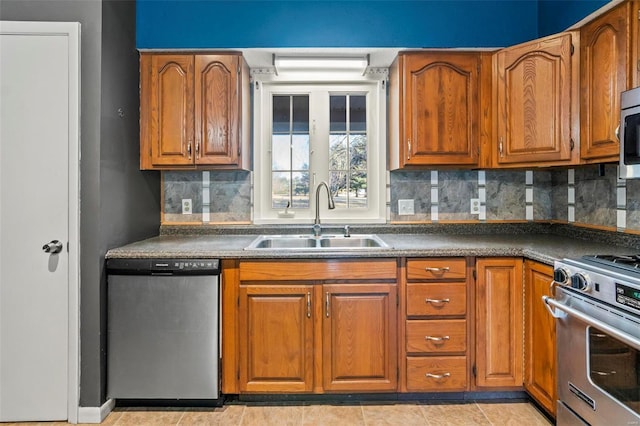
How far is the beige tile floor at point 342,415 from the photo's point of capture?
2082 millimetres

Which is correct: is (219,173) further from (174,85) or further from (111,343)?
(111,343)

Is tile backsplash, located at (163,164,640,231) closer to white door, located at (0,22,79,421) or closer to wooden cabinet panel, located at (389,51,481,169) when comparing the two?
wooden cabinet panel, located at (389,51,481,169)

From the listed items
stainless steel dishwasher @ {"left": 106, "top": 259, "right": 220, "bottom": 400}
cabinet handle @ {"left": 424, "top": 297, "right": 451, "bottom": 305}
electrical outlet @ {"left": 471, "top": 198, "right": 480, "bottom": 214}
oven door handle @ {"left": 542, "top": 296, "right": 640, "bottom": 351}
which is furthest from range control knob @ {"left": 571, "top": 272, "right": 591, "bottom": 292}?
stainless steel dishwasher @ {"left": 106, "top": 259, "right": 220, "bottom": 400}

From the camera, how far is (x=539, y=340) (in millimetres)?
2068

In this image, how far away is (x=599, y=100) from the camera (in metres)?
2.04

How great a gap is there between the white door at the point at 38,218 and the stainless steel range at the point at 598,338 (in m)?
2.36

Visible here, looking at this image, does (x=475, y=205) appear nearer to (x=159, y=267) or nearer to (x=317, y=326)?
(x=317, y=326)

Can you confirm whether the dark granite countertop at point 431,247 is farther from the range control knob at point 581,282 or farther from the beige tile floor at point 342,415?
the beige tile floor at point 342,415

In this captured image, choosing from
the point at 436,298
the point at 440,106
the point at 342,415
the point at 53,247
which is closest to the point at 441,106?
the point at 440,106

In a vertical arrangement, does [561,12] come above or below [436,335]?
above

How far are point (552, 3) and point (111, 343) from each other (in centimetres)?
331

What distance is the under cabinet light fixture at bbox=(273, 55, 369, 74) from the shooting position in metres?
2.54

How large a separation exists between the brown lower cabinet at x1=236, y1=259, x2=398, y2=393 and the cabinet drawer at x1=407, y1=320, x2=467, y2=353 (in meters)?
0.10

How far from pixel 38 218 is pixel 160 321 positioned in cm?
81
